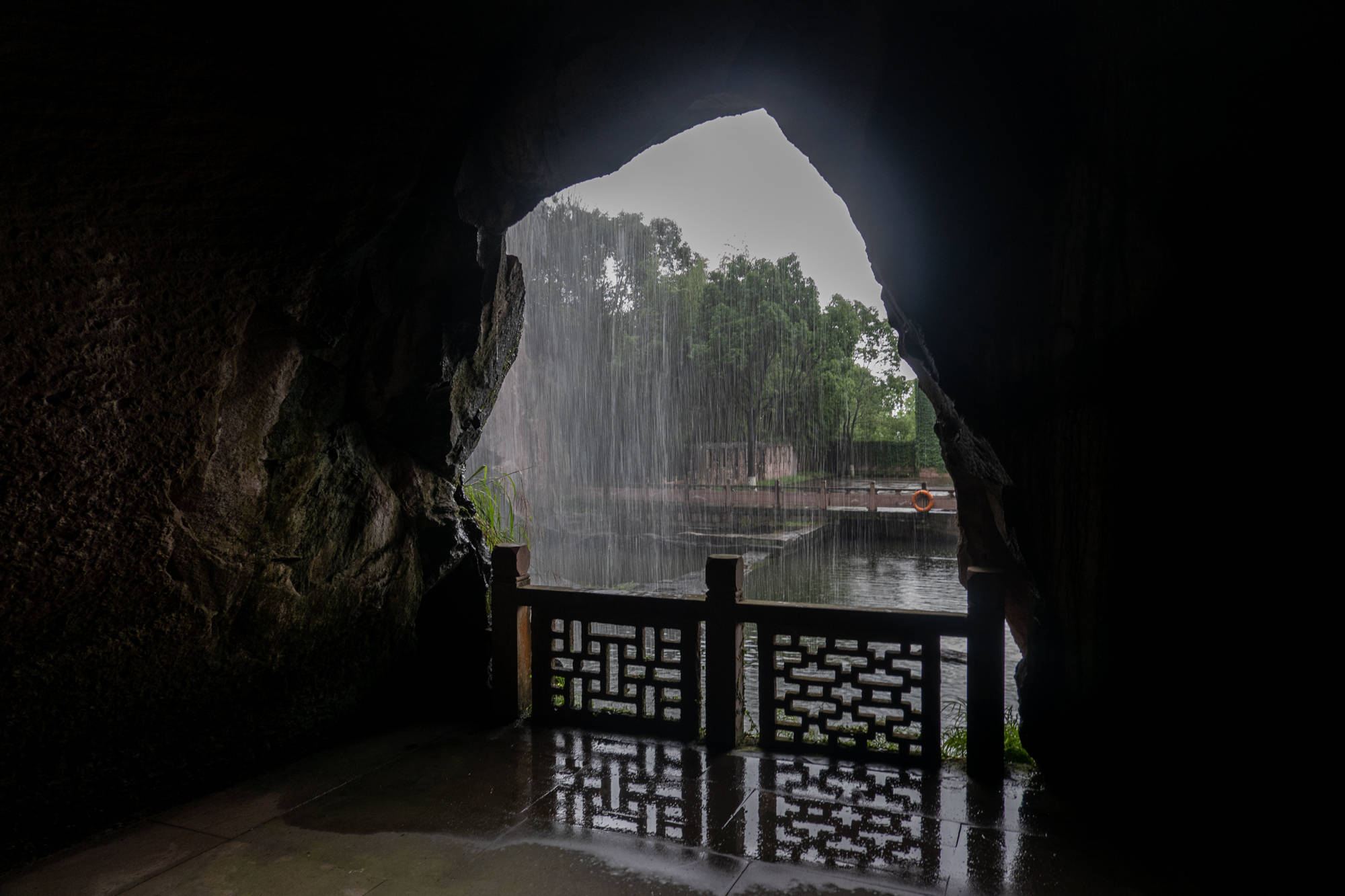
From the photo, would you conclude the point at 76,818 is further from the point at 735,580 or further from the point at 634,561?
the point at 634,561

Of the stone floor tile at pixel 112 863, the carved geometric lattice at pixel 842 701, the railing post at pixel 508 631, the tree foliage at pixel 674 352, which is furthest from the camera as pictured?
the tree foliage at pixel 674 352

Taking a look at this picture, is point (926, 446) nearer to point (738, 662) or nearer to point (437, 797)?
point (738, 662)

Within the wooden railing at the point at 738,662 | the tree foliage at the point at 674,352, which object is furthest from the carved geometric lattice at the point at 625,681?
the tree foliage at the point at 674,352

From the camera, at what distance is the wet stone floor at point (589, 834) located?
7.50ft

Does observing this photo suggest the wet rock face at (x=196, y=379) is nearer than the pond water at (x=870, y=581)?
Yes

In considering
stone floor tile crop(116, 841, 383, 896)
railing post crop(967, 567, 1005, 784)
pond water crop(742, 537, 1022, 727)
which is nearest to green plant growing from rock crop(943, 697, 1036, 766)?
railing post crop(967, 567, 1005, 784)

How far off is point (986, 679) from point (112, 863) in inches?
127

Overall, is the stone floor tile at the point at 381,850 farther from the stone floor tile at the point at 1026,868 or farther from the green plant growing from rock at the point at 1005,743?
the green plant growing from rock at the point at 1005,743

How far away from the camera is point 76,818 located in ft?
8.23

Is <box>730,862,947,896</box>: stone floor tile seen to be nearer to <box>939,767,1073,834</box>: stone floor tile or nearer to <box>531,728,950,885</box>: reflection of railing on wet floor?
<box>531,728,950,885</box>: reflection of railing on wet floor

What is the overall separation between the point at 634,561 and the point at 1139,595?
1173cm

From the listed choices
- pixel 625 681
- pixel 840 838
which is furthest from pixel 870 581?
pixel 840 838

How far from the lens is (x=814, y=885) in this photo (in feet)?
7.45

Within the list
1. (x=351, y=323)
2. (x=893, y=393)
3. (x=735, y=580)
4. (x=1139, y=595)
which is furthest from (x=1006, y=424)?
(x=893, y=393)
